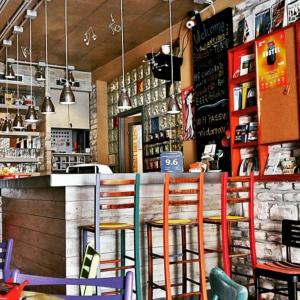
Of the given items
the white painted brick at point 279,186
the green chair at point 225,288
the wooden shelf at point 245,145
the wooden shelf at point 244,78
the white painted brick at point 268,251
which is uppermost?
the wooden shelf at point 244,78

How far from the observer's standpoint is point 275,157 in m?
4.34

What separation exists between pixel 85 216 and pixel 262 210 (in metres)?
1.76

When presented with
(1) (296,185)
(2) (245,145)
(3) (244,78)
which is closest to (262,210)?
(1) (296,185)

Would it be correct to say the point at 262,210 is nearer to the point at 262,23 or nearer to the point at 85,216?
the point at 85,216

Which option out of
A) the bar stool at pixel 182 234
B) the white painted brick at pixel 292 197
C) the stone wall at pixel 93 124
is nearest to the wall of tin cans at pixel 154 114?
the stone wall at pixel 93 124

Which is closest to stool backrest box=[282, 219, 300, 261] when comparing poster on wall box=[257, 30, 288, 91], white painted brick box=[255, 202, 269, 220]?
white painted brick box=[255, 202, 269, 220]

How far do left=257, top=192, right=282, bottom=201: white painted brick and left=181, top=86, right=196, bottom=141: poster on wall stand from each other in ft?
4.97

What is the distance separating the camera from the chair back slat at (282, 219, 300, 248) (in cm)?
386

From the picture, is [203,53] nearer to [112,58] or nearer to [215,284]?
[112,58]

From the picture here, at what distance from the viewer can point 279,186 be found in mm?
4281

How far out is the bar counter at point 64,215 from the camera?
378cm

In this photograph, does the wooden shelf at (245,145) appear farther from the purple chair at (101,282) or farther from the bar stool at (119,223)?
the purple chair at (101,282)

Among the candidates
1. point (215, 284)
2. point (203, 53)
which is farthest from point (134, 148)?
point (215, 284)

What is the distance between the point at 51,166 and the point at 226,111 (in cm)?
418
